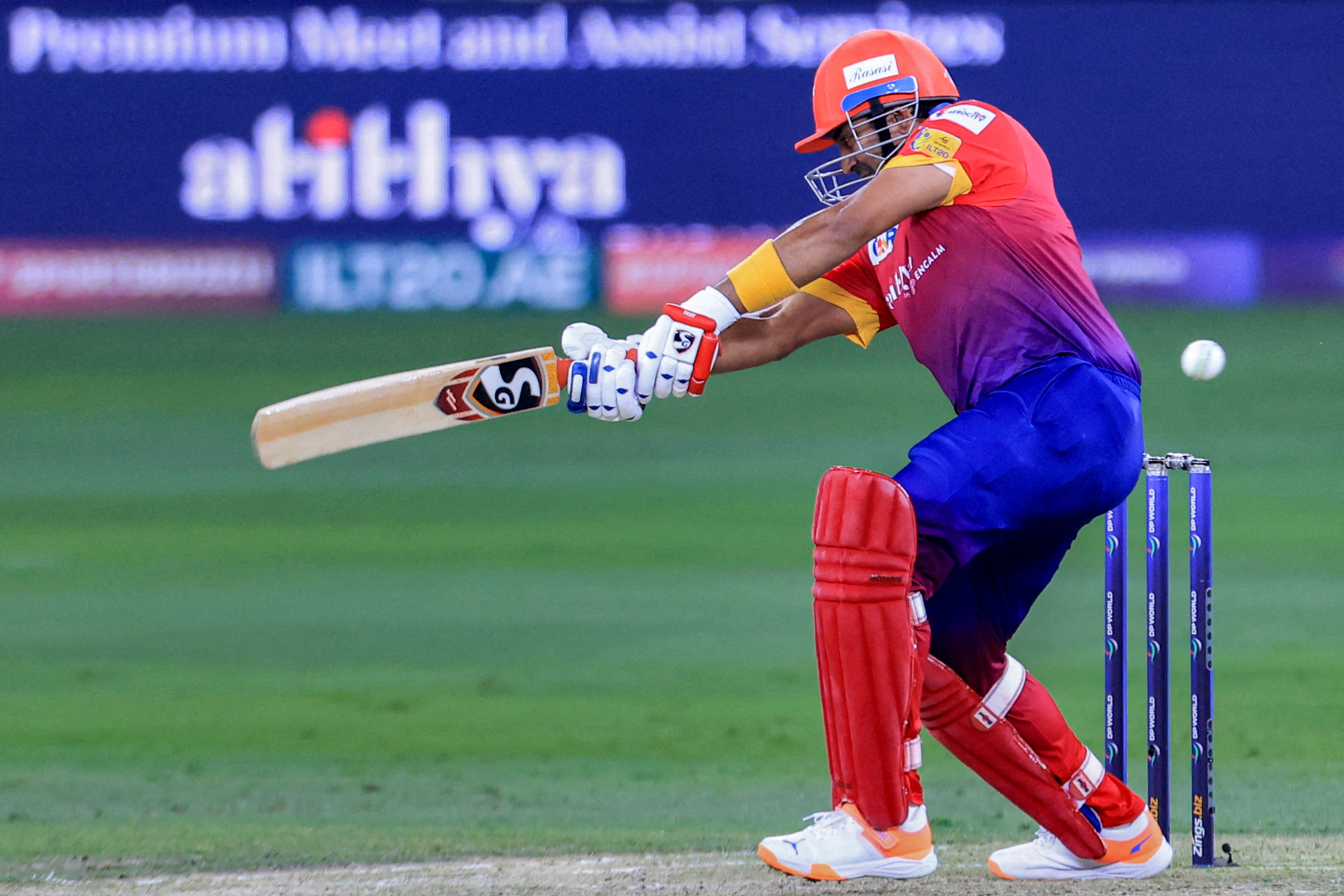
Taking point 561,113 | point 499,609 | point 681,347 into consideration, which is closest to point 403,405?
point 681,347

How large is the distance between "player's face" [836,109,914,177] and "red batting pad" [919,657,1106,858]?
966mm

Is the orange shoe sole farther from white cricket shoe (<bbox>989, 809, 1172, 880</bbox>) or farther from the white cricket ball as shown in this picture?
the white cricket ball

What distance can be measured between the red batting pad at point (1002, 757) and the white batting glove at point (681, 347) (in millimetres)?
701

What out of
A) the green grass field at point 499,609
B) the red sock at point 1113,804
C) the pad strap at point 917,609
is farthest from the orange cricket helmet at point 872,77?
the green grass field at point 499,609

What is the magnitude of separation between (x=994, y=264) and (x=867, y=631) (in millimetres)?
701

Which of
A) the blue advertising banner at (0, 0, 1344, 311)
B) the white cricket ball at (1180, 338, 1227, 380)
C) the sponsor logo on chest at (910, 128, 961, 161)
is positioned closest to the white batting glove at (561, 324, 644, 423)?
the sponsor logo on chest at (910, 128, 961, 161)

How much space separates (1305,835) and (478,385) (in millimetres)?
2115

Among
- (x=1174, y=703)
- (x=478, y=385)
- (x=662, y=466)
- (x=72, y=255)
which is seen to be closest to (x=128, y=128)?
(x=72, y=255)

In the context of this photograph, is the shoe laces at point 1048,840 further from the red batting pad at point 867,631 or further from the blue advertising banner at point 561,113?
the blue advertising banner at point 561,113

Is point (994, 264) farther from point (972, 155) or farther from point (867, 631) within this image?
point (867, 631)

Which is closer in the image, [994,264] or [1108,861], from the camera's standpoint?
[994,264]

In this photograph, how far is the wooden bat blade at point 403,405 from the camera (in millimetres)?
3111

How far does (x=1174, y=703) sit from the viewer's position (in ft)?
18.7

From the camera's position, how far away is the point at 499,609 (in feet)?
22.0
